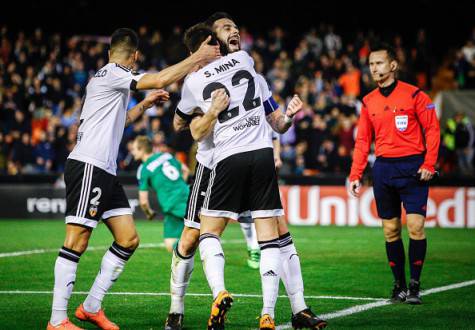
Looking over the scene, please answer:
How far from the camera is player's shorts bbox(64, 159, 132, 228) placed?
765 centimetres

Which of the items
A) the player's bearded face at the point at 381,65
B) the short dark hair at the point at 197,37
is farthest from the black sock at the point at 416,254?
the short dark hair at the point at 197,37

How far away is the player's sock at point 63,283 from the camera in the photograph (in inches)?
294

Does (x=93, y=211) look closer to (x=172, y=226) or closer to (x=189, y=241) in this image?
(x=189, y=241)

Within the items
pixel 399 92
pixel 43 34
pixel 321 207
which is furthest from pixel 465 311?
pixel 43 34

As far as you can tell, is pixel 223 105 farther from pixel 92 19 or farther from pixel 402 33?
pixel 92 19

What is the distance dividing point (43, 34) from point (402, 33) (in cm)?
1212

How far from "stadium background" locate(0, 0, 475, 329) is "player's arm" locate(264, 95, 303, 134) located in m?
3.14

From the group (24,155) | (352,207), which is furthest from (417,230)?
(24,155)

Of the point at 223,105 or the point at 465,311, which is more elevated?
the point at 223,105

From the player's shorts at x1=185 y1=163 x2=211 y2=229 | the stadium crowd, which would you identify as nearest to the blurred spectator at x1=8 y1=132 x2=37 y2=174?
the stadium crowd

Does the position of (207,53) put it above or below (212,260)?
above

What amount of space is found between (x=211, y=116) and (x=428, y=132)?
315 centimetres

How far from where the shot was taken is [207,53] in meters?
7.24

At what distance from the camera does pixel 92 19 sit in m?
32.7
